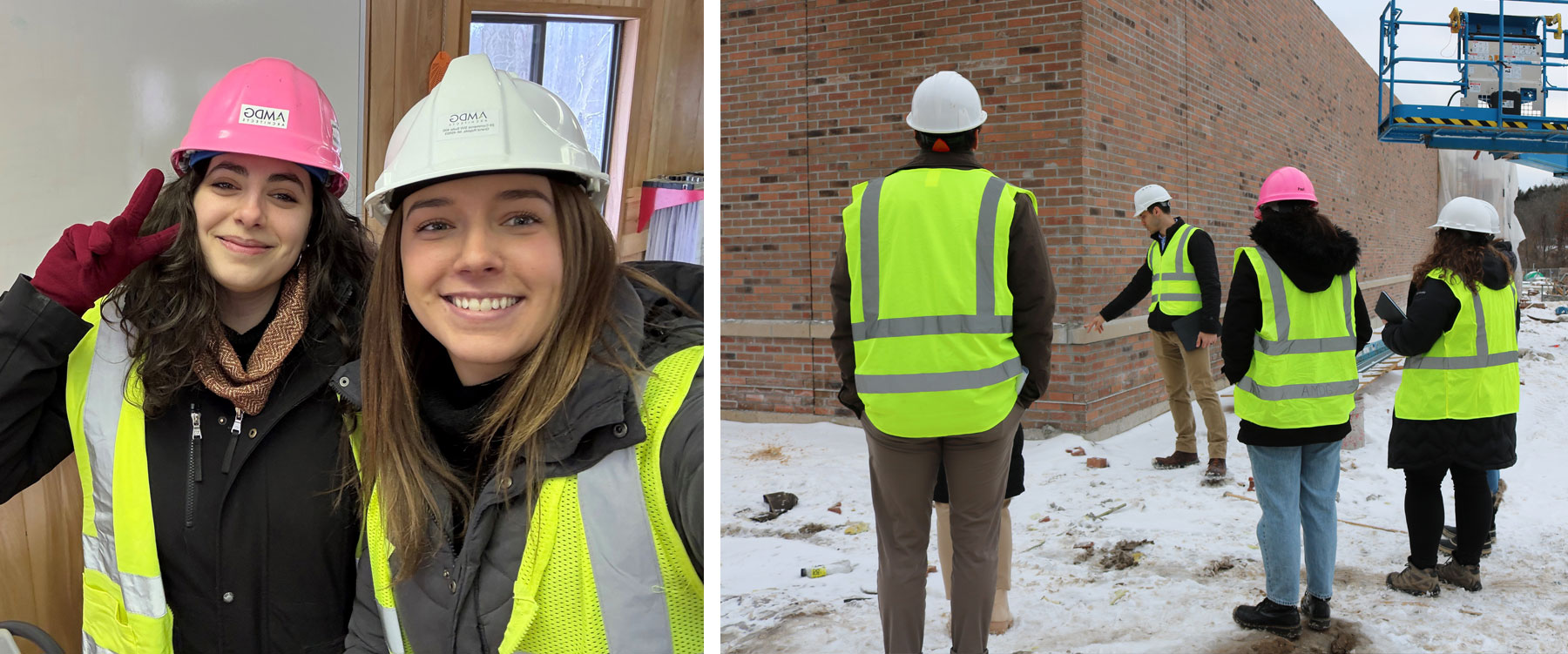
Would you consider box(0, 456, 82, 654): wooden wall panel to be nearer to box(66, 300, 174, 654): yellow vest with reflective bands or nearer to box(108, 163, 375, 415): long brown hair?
box(66, 300, 174, 654): yellow vest with reflective bands

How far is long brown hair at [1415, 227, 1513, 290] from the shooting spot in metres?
4.19

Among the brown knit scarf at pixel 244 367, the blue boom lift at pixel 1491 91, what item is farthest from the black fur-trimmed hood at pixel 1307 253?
the blue boom lift at pixel 1491 91

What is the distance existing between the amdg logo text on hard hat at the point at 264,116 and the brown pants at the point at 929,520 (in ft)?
6.09

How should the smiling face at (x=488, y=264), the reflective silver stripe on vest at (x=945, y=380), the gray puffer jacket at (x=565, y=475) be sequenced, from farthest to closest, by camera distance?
the reflective silver stripe on vest at (x=945, y=380) < the smiling face at (x=488, y=264) < the gray puffer jacket at (x=565, y=475)

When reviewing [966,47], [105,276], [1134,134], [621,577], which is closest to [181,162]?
[105,276]

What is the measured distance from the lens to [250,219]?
2.15m

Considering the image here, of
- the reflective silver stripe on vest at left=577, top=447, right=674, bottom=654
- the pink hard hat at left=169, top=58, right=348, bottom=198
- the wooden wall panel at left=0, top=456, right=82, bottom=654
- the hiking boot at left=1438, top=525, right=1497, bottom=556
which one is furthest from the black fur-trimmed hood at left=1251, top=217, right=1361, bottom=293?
the wooden wall panel at left=0, top=456, right=82, bottom=654

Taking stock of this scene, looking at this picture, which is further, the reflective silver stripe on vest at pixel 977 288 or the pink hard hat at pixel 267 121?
the reflective silver stripe on vest at pixel 977 288

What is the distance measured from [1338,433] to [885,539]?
5.96 feet

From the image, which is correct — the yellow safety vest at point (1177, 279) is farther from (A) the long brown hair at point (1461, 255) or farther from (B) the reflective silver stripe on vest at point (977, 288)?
(B) the reflective silver stripe on vest at point (977, 288)

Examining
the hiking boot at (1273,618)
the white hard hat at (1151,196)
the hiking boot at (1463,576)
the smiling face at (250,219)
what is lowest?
the hiking boot at (1273,618)

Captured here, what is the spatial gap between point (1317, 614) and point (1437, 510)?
87 cm

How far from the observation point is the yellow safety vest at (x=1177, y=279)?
239 inches

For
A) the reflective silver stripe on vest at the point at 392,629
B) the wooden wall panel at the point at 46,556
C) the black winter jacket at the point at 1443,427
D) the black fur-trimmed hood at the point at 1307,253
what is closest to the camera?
the reflective silver stripe on vest at the point at 392,629
